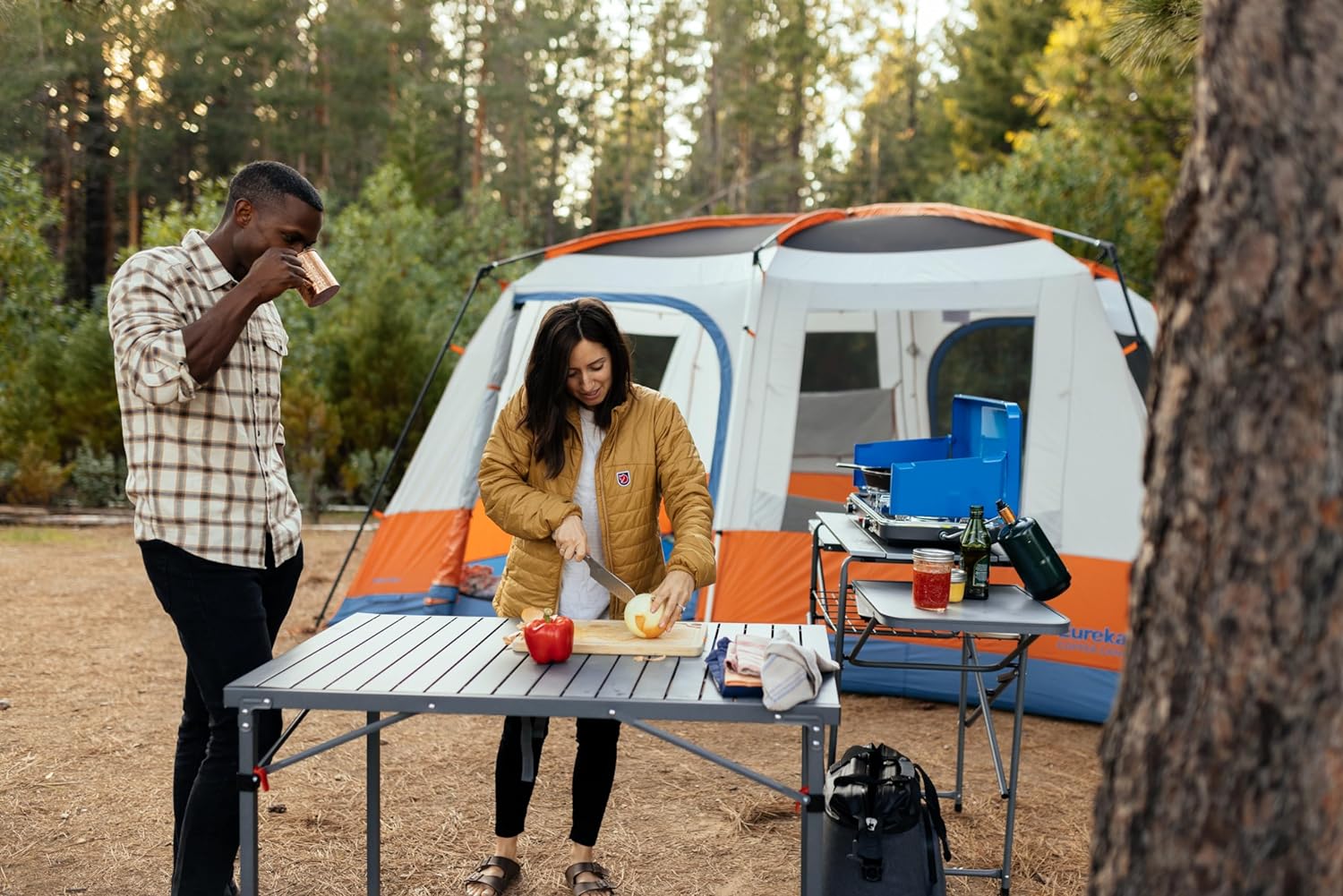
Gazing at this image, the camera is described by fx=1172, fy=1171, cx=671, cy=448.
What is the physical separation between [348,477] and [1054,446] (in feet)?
22.1

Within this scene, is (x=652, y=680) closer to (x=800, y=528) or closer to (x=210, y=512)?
(x=210, y=512)

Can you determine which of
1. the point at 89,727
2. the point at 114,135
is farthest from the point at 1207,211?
the point at 114,135

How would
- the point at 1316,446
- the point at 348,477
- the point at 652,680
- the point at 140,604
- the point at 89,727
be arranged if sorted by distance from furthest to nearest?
the point at 348,477, the point at 140,604, the point at 89,727, the point at 652,680, the point at 1316,446

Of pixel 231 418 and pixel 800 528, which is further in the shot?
pixel 800 528

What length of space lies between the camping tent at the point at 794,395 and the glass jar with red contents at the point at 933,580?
6.13ft

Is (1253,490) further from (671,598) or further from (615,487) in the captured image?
(615,487)

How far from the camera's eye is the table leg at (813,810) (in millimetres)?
2055

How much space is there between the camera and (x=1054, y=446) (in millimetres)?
4660

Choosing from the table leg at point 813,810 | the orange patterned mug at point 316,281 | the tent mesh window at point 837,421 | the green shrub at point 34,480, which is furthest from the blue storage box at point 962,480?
the green shrub at point 34,480

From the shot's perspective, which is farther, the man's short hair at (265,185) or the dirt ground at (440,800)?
the dirt ground at (440,800)

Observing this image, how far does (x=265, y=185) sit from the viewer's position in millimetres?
2316

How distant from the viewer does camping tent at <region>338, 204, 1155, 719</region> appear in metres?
4.55

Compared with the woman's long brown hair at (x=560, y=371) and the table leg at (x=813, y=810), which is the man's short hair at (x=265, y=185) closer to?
the woman's long brown hair at (x=560, y=371)

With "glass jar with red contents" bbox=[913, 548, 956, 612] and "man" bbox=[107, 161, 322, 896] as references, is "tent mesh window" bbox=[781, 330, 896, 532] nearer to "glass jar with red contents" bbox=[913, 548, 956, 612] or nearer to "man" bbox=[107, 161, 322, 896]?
"glass jar with red contents" bbox=[913, 548, 956, 612]
